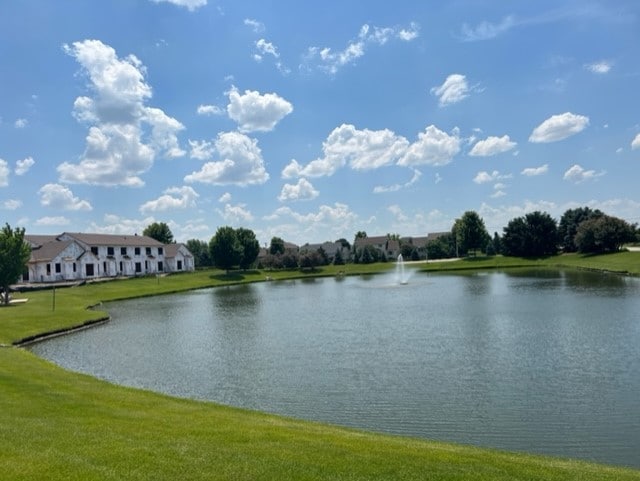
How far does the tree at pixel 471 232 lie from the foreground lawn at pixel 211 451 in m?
105

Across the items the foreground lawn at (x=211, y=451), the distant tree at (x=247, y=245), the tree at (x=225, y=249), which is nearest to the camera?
the foreground lawn at (x=211, y=451)

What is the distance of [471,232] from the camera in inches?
4405

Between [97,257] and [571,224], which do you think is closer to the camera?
[97,257]

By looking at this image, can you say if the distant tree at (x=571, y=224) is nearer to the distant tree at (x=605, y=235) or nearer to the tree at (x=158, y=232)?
the distant tree at (x=605, y=235)

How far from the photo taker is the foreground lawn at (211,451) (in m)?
8.10

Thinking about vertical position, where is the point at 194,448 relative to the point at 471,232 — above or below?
below

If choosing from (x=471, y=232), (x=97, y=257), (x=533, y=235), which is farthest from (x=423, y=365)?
(x=471, y=232)

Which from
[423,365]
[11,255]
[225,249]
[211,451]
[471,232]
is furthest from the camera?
[471,232]

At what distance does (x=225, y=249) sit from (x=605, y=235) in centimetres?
6717

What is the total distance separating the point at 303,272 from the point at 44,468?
91.5 metres

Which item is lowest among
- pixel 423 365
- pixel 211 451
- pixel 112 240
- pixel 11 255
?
pixel 423 365

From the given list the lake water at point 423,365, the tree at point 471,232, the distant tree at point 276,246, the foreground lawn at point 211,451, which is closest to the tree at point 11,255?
the lake water at point 423,365

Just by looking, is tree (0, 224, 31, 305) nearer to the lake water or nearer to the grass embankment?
the lake water

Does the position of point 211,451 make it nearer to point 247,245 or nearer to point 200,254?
point 247,245
